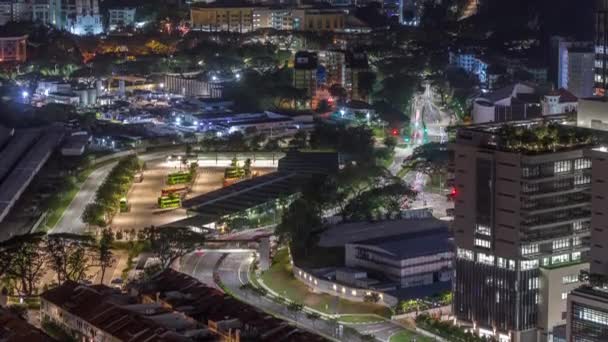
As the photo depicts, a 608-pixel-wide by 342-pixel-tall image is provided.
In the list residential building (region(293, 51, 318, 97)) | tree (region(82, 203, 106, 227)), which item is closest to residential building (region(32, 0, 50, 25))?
residential building (region(293, 51, 318, 97))

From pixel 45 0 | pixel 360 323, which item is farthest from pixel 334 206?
pixel 45 0

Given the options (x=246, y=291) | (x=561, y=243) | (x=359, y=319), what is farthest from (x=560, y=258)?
(x=246, y=291)

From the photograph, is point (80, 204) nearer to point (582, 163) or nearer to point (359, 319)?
point (359, 319)

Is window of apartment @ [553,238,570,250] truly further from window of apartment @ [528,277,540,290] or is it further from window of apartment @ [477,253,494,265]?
window of apartment @ [477,253,494,265]

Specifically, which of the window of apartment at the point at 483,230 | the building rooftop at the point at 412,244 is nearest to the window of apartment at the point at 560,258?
the window of apartment at the point at 483,230

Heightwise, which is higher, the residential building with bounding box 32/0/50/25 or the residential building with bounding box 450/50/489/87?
the residential building with bounding box 32/0/50/25

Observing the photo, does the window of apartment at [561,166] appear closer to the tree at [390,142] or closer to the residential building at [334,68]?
the tree at [390,142]
